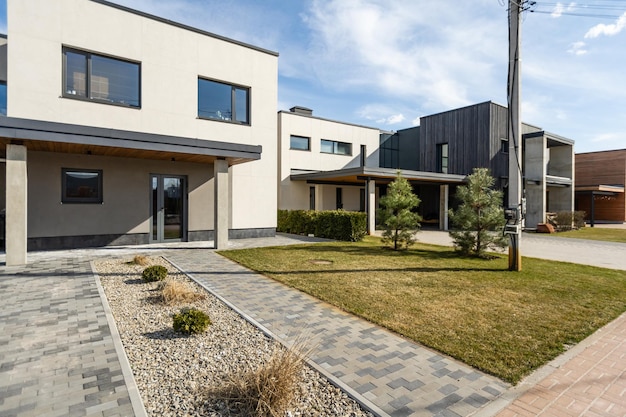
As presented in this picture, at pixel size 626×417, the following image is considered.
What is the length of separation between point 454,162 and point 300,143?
11.1m

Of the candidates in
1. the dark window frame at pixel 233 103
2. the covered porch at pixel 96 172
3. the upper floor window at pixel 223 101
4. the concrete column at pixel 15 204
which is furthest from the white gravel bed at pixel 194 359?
the upper floor window at pixel 223 101

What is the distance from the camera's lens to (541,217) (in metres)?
21.2

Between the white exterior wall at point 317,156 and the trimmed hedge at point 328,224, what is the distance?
12.6 feet

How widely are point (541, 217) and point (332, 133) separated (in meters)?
14.6

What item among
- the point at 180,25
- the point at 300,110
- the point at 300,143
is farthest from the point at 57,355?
the point at 300,110

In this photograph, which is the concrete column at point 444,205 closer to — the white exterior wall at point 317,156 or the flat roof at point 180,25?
the white exterior wall at point 317,156

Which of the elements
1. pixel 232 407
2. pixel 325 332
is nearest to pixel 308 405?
pixel 232 407

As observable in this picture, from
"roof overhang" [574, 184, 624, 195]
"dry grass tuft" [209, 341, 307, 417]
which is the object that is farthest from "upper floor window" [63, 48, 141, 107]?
"roof overhang" [574, 184, 624, 195]

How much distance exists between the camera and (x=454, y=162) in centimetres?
2411

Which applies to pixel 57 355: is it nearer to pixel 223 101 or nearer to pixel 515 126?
pixel 515 126

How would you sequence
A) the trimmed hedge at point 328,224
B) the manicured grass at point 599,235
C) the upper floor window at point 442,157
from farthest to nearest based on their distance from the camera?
the upper floor window at point 442,157 < the manicured grass at point 599,235 < the trimmed hedge at point 328,224

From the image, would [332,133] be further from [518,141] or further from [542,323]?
[542,323]

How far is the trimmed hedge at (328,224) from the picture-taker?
14.7 m

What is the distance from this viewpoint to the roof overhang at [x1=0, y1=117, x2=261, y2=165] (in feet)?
26.2
